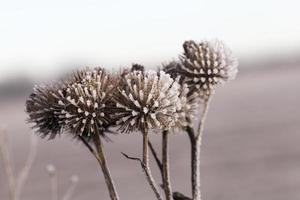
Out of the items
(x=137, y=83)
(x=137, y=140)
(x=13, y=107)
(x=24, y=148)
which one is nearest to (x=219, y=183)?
(x=137, y=140)

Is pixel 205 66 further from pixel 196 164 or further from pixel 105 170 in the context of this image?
pixel 105 170

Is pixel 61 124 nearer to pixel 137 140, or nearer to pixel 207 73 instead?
pixel 207 73

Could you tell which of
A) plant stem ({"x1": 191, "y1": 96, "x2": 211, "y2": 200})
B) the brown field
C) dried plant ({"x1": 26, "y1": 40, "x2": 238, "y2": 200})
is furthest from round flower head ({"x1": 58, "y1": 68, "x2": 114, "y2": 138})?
the brown field

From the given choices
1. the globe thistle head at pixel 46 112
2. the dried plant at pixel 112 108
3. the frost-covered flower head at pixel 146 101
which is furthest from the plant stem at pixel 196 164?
the globe thistle head at pixel 46 112

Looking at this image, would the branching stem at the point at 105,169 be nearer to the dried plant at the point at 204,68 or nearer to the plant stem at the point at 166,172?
the plant stem at the point at 166,172

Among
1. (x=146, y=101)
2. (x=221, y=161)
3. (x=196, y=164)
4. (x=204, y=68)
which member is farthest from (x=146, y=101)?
(x=221, y=161)

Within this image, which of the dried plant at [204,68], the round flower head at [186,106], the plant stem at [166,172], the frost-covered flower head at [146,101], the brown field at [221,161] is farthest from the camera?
the brown field at [221,161]
